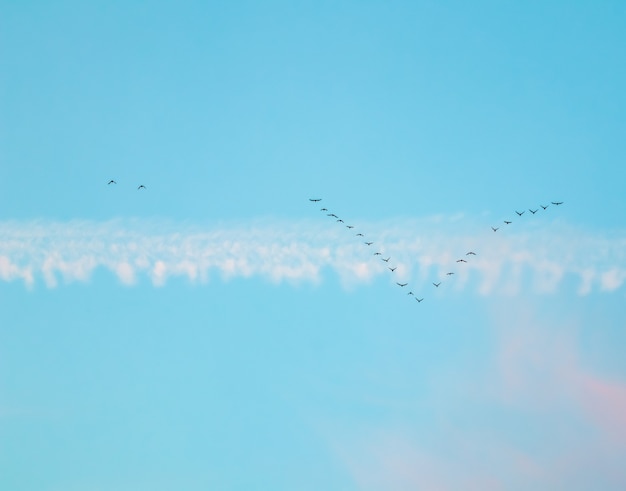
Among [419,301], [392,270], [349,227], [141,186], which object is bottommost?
[419,301]

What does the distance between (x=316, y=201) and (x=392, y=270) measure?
3278 cm

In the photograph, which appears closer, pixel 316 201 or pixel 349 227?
pixel 349 227

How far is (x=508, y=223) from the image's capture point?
379ft

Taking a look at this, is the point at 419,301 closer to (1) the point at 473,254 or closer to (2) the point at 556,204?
(1) the point at 473,254

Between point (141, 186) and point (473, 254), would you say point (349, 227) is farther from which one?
point (141, 186)

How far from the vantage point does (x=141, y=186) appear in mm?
122500

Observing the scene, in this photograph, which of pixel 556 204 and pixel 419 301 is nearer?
pixel 556 204

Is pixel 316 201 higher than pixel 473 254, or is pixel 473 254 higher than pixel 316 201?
pixel 316 201

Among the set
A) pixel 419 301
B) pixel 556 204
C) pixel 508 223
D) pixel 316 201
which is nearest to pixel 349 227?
pixel 316 201

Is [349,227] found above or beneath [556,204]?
beneath

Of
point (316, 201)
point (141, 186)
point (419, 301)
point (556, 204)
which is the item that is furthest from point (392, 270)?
point (141, 186)

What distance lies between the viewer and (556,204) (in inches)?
4683

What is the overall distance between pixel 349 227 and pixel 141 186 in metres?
65.1

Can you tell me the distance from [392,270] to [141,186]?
3183 inches
